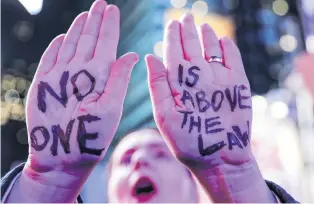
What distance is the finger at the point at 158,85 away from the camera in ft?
2.69

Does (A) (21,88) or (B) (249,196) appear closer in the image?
(B) (249,196)

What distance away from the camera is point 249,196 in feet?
2.76

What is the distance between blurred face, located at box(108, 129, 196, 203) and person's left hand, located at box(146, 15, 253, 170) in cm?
11

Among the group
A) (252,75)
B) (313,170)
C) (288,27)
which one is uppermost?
(288,27)

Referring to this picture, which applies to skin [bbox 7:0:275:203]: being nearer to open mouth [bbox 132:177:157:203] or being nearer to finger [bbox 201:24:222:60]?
finger [bbox 201:24:222:60]

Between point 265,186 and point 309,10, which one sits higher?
point 309,10

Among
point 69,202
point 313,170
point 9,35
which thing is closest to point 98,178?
point 69,202

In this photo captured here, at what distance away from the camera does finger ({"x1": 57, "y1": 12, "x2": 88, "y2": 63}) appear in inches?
32.1

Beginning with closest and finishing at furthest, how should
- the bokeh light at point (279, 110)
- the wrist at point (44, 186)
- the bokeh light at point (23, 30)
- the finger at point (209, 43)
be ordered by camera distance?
1. the wrist at point (44, 186)
2. the finger at point (209, 43)
3. the bokeh light at point (23, 30)
4. the bokeh light at point (279, 110)

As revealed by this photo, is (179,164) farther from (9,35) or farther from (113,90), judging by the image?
(9,35)

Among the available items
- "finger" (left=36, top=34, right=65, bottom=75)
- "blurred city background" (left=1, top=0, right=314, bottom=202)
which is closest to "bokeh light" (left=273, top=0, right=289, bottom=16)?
"blurred city background" (left=1, top=0, right=314, bottom=202)

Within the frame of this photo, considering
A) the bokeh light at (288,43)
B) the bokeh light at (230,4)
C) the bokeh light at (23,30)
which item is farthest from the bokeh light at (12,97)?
the bokeh light at (288,43)

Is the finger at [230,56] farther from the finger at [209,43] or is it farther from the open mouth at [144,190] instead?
the open mouth at [144,190]

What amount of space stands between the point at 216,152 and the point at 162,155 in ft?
0.51
